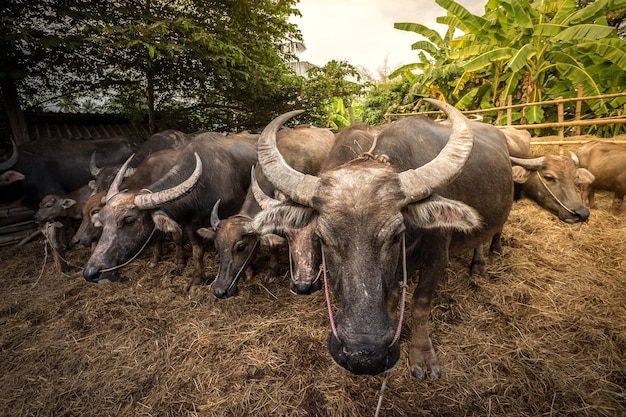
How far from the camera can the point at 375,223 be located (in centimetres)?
168

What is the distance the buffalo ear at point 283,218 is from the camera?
6.77 feet

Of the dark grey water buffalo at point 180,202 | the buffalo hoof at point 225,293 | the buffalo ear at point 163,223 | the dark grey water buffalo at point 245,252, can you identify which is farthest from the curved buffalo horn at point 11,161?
the buffalo hoof at point 225,293

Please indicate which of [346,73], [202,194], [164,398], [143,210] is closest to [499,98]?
[346,73]

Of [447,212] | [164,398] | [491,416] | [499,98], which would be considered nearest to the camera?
[447,212]

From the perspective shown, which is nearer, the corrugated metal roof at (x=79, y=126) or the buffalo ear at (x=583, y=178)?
the buffalo ear at (x=583, y=178)

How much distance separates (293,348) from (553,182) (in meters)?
4.73

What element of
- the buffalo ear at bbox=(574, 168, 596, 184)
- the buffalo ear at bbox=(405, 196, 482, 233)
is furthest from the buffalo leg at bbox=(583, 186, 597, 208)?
the buffalo ear at bbox=(405, 196, 482, 233)

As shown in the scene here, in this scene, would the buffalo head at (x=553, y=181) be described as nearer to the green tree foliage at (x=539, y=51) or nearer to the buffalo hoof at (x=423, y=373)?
the buffalo hoof at (x=423, y=373)

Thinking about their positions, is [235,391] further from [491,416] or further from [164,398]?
[491,416]

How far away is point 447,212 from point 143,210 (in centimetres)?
362

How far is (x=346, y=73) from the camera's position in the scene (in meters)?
8.51

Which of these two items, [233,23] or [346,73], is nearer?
[233,23]

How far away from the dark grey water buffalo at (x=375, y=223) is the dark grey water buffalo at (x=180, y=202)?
2174mm

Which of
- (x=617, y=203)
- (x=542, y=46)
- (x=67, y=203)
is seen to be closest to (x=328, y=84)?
(x=67, y=203)
